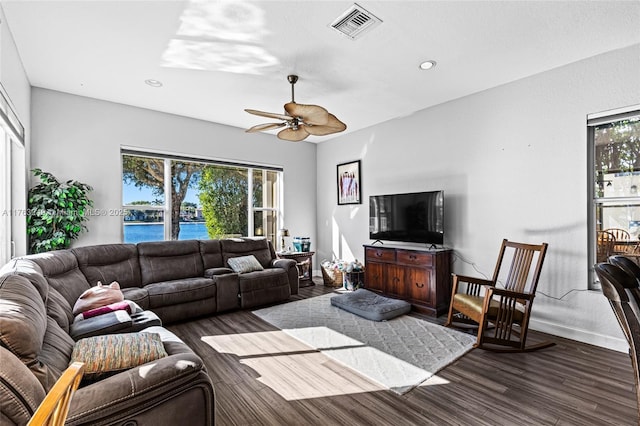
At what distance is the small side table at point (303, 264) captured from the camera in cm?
543

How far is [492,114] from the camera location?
12.4ft

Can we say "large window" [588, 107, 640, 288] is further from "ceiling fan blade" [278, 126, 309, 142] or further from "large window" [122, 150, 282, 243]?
"large window" [122, 150, 282, 243]

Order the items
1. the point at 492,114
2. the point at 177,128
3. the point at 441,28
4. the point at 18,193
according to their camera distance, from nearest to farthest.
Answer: the point at 441,28
the point at 18,193
the point at 492,114
the point at 177,128

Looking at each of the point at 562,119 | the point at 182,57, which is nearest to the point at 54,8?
the point at 182,57

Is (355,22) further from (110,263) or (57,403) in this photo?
(110,263)

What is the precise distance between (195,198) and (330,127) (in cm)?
282

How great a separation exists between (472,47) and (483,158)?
146 centimetres

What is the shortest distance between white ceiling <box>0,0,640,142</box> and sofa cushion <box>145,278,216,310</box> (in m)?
2.33

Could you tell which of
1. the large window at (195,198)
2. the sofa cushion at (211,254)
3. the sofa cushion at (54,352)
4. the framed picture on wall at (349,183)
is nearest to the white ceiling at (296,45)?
the large window at (195,198)

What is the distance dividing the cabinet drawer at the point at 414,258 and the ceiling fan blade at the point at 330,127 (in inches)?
73.5

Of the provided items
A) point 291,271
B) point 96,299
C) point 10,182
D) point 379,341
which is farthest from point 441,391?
point 10,182

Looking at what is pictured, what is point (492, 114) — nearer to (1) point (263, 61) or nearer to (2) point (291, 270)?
(1) point (263, 61)

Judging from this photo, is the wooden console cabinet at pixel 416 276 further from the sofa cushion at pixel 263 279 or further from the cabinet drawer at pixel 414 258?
the sofa cushion at pixel 263 279

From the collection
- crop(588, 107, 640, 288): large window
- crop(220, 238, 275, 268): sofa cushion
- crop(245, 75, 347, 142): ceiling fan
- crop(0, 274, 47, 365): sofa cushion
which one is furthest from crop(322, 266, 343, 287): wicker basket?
crop(0, 274, 47, 365): sofa cushion
